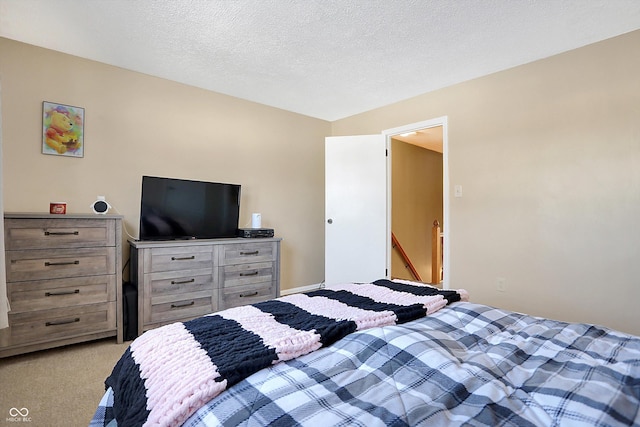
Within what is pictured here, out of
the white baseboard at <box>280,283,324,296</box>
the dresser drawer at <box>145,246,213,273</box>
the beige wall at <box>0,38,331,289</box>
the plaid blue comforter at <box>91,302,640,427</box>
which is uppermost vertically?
the beige wall at <box>0,38,331,289</box>

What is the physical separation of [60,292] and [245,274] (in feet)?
4.73

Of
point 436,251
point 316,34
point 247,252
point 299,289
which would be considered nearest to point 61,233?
point 247,252

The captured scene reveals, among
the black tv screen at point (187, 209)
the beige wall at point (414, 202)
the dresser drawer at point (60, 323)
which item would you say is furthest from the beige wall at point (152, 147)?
the beige wall at point (414, 202)

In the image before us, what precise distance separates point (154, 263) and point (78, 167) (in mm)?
1096

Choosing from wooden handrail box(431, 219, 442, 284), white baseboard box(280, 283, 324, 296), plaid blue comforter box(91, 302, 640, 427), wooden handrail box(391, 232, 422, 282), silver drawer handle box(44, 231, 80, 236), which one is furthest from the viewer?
wooden handrail box(431, 219, 442, 284)

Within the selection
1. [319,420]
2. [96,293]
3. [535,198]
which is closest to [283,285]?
[96,293]

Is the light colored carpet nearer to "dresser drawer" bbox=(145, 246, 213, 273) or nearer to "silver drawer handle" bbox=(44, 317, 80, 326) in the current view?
"silver drawer handle" bbox=(44, 317, 80, 326)

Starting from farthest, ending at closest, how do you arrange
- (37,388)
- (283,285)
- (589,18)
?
(283,285) → (589,18) → (37,388)

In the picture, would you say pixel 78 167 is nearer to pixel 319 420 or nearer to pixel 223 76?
pixel 223 76

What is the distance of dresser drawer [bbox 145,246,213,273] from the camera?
2.72 meters

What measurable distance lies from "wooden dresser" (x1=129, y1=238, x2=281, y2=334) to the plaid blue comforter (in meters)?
1.71

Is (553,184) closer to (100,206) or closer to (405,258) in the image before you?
(405,258)

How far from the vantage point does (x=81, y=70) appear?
2.87 m

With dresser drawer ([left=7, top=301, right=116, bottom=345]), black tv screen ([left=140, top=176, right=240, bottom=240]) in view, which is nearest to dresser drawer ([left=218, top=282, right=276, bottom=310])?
black tv screen ([left=140, top=176, right=240, bottom=240])
